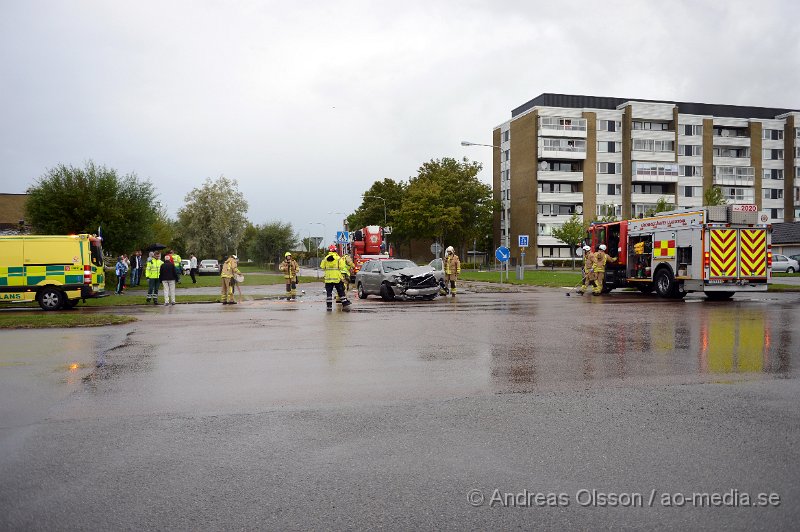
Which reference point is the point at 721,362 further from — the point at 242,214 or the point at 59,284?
the point at 242,214

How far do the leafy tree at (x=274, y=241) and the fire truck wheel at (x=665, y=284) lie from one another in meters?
A: 67.3

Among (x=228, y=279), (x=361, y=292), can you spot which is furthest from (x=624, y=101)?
(x=228, y=279)

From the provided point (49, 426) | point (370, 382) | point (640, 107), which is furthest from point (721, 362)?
point (640, 107)

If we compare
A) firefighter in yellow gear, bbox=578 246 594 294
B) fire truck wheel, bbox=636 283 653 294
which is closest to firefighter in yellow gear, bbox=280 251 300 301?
firefighter in yellow gear, bbox=578 246 594 294

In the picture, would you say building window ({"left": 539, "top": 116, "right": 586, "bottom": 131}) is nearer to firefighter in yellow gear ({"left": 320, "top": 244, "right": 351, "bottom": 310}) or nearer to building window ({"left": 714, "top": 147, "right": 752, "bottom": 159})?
building window ({"left": 714, "top": 147, "right": 752, "bottom": 159})

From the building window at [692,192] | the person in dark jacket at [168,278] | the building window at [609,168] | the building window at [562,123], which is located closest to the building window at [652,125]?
the building window at [609,168]

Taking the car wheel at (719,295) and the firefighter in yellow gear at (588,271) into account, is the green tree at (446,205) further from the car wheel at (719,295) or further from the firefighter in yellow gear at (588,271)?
the car wheel at (719,295)

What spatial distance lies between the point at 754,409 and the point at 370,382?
3.94 meters

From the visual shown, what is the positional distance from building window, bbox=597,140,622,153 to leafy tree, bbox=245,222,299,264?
4145cm

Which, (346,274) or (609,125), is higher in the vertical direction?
(609,125)

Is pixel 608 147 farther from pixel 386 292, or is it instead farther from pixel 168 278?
pixel 168 278

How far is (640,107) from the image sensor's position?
239 ft

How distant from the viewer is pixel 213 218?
66.9 m

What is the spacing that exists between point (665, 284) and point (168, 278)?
16776 mm
